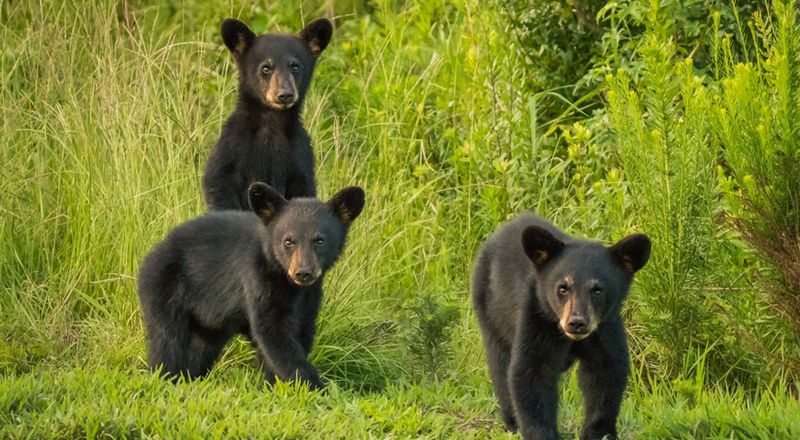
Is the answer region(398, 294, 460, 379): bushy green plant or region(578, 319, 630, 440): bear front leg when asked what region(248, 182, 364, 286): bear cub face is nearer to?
region(398, 294, 460, 379): bushy green plant

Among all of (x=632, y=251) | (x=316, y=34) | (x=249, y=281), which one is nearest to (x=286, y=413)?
(x=249, y=281)

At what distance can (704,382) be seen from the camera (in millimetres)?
8195

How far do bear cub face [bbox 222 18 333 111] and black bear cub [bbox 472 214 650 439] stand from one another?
2.18 m

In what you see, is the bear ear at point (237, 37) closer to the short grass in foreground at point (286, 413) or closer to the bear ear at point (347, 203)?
the bear ear at point (347, 203)

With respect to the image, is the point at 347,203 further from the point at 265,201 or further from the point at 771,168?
the point at 771,168

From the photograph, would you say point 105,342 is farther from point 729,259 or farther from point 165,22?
point 165,22

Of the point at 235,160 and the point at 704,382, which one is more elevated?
the point at 235,160

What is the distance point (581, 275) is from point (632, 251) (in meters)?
0.30

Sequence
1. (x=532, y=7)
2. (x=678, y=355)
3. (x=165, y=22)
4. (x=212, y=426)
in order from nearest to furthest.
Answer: (x=212, y=426)
(x=678, y=355)
(x=532, y=7)
(x=165, y=22)

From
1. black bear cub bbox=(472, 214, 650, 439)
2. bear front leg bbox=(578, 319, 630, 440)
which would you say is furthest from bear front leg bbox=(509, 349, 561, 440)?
bear front leg bbox=(578, 319, 630, 440)

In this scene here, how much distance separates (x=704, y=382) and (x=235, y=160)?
286cm

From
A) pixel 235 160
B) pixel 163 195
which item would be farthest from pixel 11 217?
pixel 235 160

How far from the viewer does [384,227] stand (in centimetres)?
995

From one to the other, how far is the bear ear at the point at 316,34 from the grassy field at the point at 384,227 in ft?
3.04
